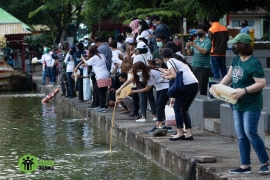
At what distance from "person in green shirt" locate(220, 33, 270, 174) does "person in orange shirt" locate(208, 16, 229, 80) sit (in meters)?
6.21

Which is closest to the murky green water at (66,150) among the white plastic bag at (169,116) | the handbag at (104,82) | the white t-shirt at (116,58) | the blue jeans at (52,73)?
the white plastic bag at (169,116)

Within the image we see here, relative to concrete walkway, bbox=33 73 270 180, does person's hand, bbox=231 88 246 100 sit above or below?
above

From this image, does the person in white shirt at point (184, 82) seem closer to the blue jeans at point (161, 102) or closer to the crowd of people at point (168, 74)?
the crowd of people at point (168, 74)

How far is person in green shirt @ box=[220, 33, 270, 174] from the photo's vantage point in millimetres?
8273

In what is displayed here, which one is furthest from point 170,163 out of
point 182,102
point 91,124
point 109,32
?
point 109,32

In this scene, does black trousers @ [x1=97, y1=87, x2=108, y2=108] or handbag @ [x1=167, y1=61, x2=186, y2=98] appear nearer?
handbag @ [x1=167, y1=61, x2=186, y2=98]

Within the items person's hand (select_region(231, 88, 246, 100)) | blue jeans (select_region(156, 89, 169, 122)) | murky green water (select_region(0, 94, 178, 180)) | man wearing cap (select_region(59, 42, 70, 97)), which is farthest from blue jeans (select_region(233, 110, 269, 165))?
man wearing cap (select_region(59, 42, 70, 97))

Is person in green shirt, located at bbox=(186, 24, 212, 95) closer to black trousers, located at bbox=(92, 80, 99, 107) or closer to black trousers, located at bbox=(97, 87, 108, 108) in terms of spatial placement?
black trousers, located at bbox=(97, 87, 108, 108)

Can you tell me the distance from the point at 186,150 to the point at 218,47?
4.67 metres

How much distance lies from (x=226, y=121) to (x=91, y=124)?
19.9 feet

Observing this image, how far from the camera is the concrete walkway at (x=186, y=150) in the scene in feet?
29.2

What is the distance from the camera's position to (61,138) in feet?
47.3

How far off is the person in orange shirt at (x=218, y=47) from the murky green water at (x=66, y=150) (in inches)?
101

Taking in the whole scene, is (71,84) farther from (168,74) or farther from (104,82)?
(168,74)
